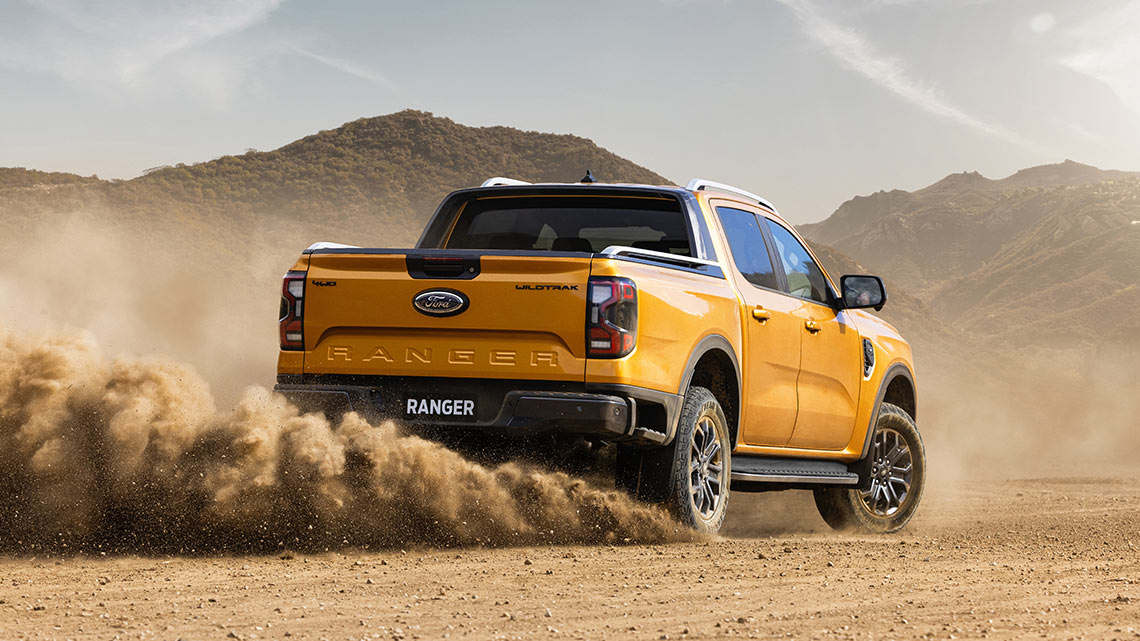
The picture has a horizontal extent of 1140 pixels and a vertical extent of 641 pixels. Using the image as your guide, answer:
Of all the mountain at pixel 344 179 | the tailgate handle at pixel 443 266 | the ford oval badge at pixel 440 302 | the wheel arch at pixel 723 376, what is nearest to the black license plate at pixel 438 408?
the ford oval badge at pixel 440 302

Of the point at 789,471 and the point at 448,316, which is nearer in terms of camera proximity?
the point at 448,316

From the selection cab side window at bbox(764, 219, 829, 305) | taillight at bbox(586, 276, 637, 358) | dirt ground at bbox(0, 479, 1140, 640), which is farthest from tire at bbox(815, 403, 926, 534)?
taillight at bbox(586, 276, 637, 358)

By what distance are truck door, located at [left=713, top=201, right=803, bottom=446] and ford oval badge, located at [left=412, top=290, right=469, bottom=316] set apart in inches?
70.4

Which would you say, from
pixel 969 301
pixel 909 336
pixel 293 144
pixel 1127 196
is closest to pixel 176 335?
pixel 909 336

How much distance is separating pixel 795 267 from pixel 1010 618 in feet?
12.8

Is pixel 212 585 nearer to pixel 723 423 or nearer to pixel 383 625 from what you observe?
pixel 383 625

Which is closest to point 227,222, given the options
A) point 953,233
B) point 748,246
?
point 748,246

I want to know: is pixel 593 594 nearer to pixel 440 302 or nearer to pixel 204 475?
pixel 440 302

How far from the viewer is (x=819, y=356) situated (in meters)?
8.45

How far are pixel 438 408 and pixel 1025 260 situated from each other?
144774 mm

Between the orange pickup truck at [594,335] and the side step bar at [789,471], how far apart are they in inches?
0.8

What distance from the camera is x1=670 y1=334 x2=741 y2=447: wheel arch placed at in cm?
725

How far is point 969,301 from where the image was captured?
450 feet

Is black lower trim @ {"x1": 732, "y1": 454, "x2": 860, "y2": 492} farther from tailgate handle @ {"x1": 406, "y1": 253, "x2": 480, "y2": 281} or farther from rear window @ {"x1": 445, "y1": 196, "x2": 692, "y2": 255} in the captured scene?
tailgate handle @ {"x1": 406, "y1": 253, "x2": 480, "y2": 281}
